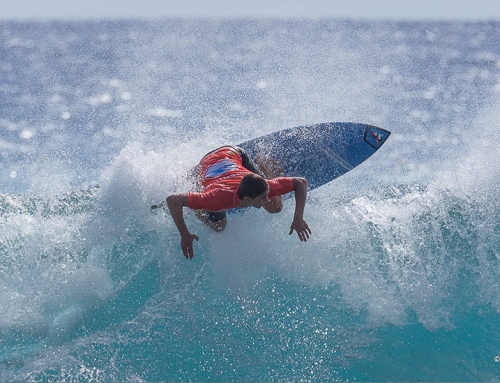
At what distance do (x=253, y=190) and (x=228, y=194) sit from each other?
0.33m

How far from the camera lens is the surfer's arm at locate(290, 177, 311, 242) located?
5.24m

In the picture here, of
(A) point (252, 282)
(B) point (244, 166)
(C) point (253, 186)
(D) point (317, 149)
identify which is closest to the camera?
(C) point (253, 186)

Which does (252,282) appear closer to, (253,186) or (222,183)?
(222,183)

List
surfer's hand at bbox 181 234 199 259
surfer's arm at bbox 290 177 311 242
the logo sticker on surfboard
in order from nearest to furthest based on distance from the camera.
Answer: surfer's hand at bbox 181 234 199 259, surfer's arm at bbox 290 177 311 242, the logo sticker on surfboard

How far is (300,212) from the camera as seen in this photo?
17.4 ft

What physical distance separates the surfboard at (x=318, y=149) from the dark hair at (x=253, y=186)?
1.72 metres

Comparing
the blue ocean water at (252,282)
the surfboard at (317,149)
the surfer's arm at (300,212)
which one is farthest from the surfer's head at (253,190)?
the surfboard at (317,149)

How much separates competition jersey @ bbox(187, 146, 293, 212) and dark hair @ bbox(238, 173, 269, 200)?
21cm

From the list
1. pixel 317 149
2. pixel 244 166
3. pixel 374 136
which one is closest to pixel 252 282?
pixel 244 166

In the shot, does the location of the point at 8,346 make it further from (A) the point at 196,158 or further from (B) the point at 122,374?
(A) the point at 196,158

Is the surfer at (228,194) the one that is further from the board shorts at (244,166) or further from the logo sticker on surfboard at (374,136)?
the logo sticker on surfboard at (374,136)

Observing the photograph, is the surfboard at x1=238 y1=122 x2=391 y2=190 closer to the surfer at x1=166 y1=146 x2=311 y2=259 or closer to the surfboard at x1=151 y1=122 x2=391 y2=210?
the surfboard at x1=151 y1=122 x2=391 y2=210

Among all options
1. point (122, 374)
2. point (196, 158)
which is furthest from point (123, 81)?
point (122, 374)

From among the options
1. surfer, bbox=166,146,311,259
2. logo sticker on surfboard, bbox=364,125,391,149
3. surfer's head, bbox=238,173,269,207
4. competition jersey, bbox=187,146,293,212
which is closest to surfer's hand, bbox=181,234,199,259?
surfer, bbox=166,146,311,259
